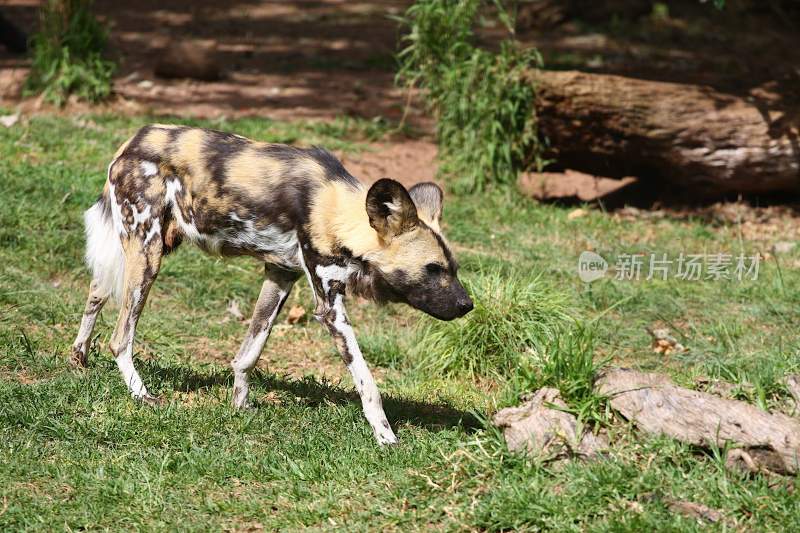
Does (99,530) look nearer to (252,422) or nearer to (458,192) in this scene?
(252,422)

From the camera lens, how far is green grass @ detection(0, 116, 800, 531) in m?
3.68

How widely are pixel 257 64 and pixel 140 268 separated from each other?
7178 millimetres

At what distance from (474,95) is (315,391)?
410 centimetres

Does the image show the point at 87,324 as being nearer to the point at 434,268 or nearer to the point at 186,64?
the point at 434,268

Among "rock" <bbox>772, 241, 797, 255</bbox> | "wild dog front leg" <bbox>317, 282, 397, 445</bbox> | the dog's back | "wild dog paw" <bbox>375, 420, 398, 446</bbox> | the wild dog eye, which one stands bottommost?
"rock" <bbox>772, 241, 797, 255</bbox>

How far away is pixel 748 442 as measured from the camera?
3.81 m

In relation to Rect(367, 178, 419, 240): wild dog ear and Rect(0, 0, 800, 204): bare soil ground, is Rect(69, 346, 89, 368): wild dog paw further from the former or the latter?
Rect(0, 0, 800, 204): bare soil ground

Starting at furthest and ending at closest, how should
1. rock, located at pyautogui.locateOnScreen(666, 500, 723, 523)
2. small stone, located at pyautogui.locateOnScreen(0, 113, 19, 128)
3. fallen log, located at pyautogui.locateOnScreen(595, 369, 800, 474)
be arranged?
small stone, located at pyautogui.locateOnScreen(0, 113, 19, 128)
fallen log, located at pyautogui.locateOnScreen(595, 369, 800, 474)
rock, located at pyautogui.locateOnScreen(666, 500, 723, 523)

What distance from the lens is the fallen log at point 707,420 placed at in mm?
3781

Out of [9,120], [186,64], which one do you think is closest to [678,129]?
[186,64]

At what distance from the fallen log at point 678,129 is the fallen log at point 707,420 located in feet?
14.5

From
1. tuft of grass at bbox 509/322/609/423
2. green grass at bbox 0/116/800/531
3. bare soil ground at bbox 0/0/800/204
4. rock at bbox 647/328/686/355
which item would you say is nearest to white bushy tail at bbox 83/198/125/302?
green grass at bbox 0/116/800/531

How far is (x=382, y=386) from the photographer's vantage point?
5539mm

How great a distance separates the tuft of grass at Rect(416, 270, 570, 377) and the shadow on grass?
1.60 ft
